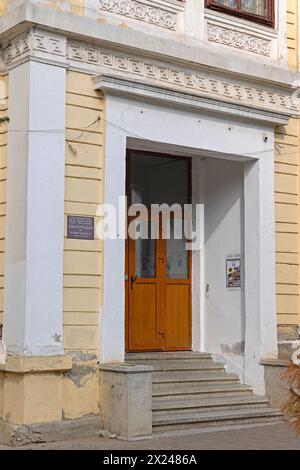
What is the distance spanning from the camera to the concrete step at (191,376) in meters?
10.1

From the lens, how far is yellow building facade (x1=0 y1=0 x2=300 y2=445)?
8.63 meters

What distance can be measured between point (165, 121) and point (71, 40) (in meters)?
1.64

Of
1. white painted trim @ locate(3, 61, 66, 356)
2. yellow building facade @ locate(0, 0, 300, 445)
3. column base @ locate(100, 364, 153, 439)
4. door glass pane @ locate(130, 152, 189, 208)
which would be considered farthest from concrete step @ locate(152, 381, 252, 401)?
door glass pane @ locate(130, 152, 189, 208)

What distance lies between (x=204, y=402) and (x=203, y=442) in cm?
122

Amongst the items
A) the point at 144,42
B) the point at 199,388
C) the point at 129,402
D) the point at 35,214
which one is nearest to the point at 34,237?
the point at 35,214

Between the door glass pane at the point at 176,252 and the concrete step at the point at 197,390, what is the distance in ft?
6.28

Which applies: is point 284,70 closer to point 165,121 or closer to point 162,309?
point 165,121

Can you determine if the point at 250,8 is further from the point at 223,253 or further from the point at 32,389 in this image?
the point at 32,389

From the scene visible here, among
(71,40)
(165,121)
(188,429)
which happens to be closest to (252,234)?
(165,121)

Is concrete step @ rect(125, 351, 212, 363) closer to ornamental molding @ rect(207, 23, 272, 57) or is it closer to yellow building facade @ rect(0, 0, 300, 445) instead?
yellow building facade @ rect(0, 0, 300, 445)

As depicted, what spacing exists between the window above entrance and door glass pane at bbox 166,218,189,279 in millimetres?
3150

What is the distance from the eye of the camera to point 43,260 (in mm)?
8664

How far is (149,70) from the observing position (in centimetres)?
983

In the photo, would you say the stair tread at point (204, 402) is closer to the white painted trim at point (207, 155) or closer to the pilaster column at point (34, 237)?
the white painted trim at point (207, 155)
